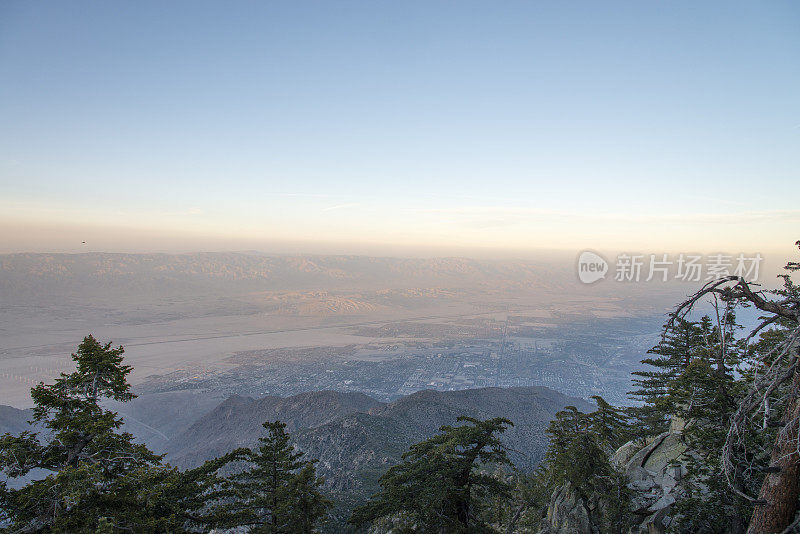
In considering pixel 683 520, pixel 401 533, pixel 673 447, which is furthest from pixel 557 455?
pixel 401 533

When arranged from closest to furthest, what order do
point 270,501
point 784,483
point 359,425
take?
point 784,483 < point 270,501 < point 359,425

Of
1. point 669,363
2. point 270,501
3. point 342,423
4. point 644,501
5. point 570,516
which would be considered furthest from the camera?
point 342,423

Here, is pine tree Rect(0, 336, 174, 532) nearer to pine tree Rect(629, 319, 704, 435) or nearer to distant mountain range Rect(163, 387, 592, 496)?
pine tree Rect(629, 319, 704, 435)

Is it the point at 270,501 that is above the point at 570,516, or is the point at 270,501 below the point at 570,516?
above

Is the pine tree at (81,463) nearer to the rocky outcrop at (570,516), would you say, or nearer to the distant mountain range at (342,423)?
the rocky outcrop at (570,516)

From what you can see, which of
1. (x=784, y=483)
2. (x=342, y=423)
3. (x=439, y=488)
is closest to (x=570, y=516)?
(x=439, y=488)

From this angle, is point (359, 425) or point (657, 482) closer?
point (657, 482)

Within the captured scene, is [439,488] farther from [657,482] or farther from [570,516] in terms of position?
[657,482]
